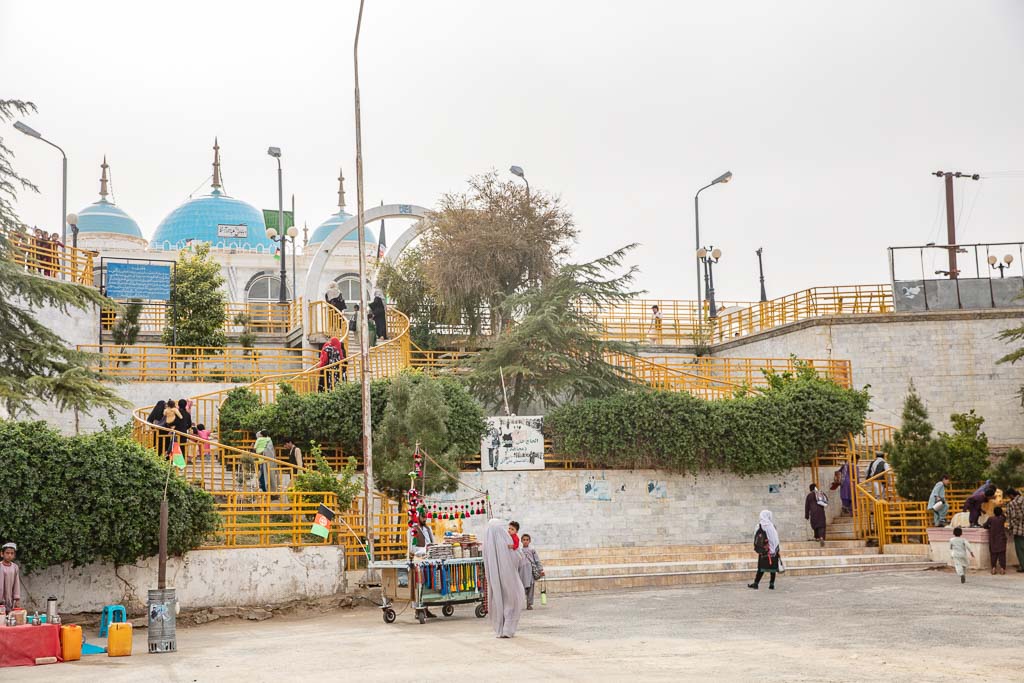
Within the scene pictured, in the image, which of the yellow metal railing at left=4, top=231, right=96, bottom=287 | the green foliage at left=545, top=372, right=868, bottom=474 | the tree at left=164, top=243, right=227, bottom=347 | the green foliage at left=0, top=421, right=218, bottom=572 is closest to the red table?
the green foliage at left=0, top=421, right=218, bottom=572

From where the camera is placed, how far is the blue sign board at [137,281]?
31.4 metres

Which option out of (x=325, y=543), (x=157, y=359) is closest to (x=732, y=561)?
(x=325, y=543)

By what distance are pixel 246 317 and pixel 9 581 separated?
20.6m

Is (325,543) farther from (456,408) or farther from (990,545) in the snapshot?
(990,545)

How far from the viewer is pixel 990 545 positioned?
2069cm

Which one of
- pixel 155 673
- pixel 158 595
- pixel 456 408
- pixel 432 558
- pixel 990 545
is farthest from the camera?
pixel 456 408

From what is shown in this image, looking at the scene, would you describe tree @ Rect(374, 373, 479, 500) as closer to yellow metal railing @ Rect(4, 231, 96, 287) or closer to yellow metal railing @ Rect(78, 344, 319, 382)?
yellow metal railing @ Rect(78, 344, 319, 382)

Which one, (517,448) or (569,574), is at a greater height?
(517,448)

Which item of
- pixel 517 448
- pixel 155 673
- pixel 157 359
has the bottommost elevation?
pixel 155 673

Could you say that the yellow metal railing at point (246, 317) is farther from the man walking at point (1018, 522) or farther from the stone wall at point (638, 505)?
the man walking at point (1018, 522)

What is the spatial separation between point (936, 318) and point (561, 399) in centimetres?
1078

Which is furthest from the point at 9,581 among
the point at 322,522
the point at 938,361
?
the point at 938,361

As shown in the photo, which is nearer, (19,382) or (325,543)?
(19,382)

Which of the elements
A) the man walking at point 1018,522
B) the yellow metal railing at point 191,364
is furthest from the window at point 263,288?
the man walking at point 1018,522
